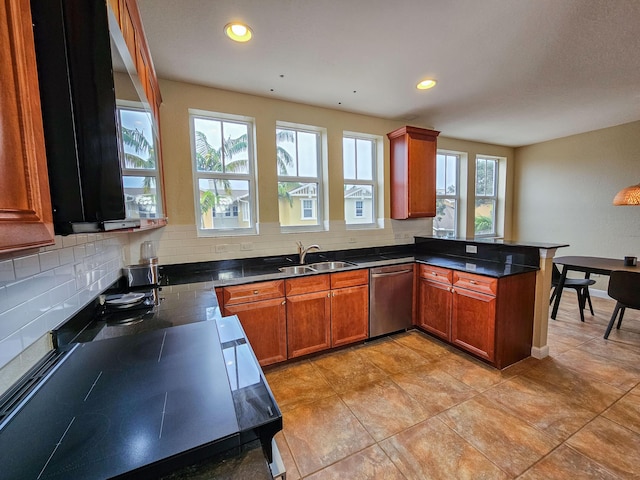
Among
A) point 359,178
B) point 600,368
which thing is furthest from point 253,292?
point 600,368

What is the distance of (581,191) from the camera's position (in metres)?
4.33

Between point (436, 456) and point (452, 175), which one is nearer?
point (436, 456)

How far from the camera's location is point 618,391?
6.70 feet

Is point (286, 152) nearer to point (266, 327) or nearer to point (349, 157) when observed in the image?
point (349, 157)

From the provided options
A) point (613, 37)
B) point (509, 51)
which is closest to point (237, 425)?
point (509, 51)

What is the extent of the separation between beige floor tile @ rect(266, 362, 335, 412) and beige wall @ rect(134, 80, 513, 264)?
3.95ft

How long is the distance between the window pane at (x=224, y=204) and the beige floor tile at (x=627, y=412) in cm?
327

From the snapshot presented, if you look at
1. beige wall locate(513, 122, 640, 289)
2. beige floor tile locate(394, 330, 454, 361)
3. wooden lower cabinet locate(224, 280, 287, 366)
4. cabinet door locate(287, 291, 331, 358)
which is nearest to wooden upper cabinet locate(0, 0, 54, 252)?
wooden lower cabinet locate(224, 280, 287, 366)

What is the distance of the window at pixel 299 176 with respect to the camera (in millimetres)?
3088

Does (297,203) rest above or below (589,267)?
above

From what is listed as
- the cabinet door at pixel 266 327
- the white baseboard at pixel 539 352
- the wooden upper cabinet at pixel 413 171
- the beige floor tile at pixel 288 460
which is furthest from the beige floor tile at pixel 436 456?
the wooden upper cabinet at pixel 413 171

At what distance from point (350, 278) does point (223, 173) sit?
1.71 metres

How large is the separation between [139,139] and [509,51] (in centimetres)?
261

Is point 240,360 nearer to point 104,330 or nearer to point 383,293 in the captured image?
point 104,330
